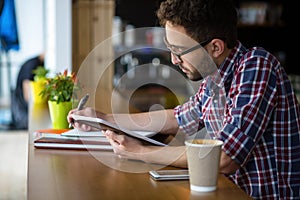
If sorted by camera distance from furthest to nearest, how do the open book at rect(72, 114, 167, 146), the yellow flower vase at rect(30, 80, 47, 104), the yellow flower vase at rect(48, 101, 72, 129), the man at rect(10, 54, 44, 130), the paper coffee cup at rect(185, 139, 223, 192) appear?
the man at rect(10, 54, 44, 130), the yellow flower vase at rect(30, 80, 47, 104), the yellow flower vase at rect(48, 101, 72, 129), the open book at rect(72, 114, 167, 146), the paper coffee cup at rect(185, 139, 223, 192)

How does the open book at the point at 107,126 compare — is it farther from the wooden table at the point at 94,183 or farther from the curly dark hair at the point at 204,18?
the curly dark hair at the point at 204,18

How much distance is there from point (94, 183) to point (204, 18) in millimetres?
631

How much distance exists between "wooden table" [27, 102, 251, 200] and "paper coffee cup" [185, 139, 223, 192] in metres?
0.02

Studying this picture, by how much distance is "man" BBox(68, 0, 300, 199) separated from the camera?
5.88 feet

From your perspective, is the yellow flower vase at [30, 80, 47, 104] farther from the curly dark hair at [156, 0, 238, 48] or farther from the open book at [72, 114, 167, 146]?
the curly dark hair at [156, 0, 238, 48]

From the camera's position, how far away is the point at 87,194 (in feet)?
5.08

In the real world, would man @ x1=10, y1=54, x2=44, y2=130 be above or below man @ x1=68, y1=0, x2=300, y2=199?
below

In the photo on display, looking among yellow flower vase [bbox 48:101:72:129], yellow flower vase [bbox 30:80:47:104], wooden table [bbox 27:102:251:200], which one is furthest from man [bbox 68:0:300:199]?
yellow flower vase [bbox 30:80:47:104]

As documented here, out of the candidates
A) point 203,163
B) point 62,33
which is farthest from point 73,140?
point 62,33

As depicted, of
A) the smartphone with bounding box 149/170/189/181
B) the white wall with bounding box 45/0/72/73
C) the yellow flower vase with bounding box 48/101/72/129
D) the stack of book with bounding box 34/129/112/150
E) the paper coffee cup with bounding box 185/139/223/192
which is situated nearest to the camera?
the paper coffee cup with bounding box 185/139/223/192

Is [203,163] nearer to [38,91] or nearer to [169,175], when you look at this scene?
[169,175]

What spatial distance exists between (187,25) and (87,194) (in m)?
0.66

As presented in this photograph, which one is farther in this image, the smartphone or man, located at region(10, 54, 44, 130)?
man, located at region(10, 54, 44, 130)

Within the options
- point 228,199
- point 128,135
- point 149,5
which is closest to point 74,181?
point 128,135
